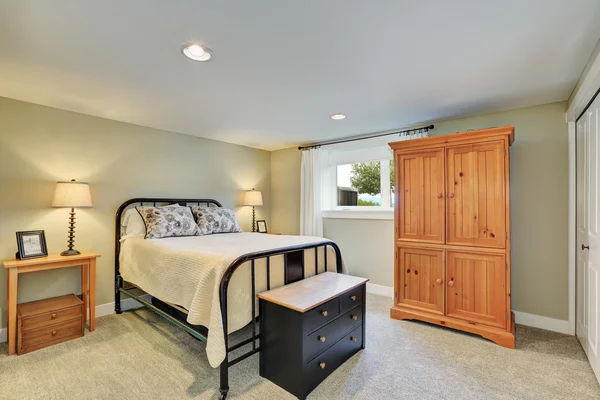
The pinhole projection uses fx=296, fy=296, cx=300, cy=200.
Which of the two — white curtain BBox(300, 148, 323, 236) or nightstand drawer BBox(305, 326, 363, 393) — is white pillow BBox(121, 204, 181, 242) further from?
nightstand drawer BBox(305, 326, 363, 393)

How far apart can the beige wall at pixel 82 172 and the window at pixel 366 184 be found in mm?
1910

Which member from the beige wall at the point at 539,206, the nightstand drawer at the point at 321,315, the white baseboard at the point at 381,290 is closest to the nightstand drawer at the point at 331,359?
the nightstand drawer at the point at 321,315

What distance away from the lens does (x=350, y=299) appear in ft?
7.64

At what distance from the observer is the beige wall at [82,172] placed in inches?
107

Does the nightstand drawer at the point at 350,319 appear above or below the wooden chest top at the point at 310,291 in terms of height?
below

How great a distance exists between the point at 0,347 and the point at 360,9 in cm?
375

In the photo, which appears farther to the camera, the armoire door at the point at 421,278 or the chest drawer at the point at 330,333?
the armoire door at the point at 421,278

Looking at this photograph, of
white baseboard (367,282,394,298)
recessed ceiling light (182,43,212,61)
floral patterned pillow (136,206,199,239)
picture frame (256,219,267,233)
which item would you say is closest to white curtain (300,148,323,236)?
picture frame (256,219,267,233)

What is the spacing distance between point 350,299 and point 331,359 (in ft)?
1.48

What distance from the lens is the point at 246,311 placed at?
2.10 m

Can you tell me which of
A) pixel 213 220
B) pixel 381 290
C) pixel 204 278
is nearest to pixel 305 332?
pixel 204 278

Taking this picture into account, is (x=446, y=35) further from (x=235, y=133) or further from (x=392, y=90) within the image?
(x=235, y=133)

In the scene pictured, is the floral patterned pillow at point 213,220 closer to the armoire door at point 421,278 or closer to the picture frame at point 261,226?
the picture frame at point 261,226

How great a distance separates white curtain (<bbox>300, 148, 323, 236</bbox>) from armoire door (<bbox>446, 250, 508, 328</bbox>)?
1973mm
